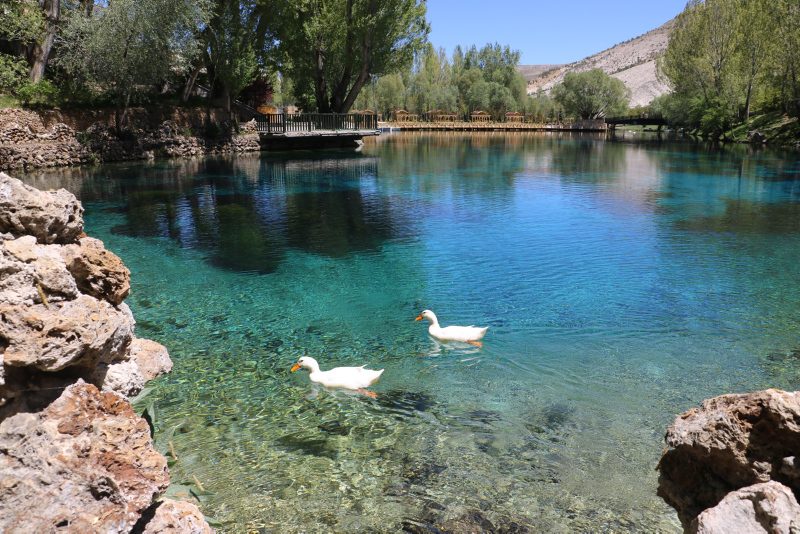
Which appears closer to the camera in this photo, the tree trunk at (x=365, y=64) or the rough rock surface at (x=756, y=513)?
the rough rock surface at (x=756, y=513)

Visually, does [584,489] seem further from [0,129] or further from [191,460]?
[0,129]

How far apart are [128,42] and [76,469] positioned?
34827 mm

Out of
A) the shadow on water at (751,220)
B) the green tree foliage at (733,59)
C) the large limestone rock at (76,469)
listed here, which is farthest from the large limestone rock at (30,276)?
the green tree foliage at (733,59)

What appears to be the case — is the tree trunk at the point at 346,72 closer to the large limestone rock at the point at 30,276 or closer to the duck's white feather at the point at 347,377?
the duck's white feather at the point at 347,377

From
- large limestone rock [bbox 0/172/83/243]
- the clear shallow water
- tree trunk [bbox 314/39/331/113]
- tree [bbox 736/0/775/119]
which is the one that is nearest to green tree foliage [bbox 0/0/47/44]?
the clear shallow water

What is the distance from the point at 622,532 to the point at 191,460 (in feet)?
Answer: 13.1

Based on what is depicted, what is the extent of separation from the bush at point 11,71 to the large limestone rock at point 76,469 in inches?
1290

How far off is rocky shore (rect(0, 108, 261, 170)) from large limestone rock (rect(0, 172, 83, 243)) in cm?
2999

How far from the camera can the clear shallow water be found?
5398 mm

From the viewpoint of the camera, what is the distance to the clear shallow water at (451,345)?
540 cm

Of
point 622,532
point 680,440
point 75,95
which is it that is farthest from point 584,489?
point 75,95

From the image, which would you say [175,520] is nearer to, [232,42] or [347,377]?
[347,377]

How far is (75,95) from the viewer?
34562 millimetres

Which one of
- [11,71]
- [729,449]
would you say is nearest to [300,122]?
[11,71]
